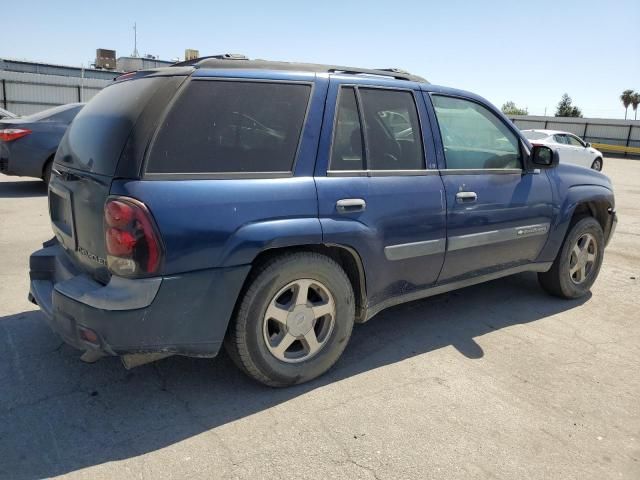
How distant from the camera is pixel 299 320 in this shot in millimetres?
3074

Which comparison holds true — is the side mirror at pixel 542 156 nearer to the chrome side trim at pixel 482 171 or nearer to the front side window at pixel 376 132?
the chrome side trim at pixel 482 171

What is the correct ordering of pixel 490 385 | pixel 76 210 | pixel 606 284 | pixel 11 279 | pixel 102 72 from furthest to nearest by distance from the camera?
pixel 102 72, pixel 606 284, pixel 11 279, pixel 490 385, pixel 76 210

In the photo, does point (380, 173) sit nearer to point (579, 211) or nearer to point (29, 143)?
point (579, 211)

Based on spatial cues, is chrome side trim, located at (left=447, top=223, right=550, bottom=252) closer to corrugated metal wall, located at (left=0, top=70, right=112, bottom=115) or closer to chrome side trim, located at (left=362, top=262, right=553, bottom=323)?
chrome side trim, located at (left=362, top=262, right=553, bottom=323)

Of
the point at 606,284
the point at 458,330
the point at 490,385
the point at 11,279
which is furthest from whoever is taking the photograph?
the point at 606,284

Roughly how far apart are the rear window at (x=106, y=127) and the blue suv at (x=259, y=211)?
1 centimetres

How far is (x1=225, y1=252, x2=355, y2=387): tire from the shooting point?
9.43 ft

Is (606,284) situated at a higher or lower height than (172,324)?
lower

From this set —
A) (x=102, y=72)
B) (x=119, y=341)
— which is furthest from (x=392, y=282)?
(x=102, y=72)

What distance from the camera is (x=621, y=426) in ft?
9.65

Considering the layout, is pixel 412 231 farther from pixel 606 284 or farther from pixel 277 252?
pixel 606 284

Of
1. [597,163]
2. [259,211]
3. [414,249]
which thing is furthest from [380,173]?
[597,163]

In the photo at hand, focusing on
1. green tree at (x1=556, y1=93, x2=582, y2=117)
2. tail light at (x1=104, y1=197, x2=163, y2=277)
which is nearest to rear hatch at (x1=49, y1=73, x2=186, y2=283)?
tail light at (x1=104, y1=197, x2=163, y2=277)

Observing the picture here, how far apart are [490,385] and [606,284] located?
3.00m
